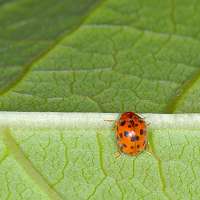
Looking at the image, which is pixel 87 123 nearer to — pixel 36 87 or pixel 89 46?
pixel 36 87

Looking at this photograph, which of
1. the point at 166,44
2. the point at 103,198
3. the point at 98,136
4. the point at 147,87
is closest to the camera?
the point at 103,198

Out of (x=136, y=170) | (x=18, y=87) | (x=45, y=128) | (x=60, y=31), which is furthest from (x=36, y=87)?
(x=136, y=170)

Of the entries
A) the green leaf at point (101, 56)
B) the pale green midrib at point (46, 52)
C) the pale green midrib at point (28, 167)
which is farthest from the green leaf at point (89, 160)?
the pale green midrib at point (46, 52)

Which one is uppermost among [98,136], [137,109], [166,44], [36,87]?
[166,44]

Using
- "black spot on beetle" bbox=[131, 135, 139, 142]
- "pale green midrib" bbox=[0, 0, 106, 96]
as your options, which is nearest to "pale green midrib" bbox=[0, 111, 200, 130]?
"black spot on beetle" bbox=[131, 135, 139, 142]

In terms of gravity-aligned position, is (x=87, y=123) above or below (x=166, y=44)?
below

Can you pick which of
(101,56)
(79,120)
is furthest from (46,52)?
(79,120)

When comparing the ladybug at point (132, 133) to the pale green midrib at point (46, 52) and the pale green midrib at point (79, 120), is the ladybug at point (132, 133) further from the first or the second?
the pale green midrib at point (46, 52)

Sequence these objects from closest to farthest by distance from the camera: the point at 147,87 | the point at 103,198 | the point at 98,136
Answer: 1. the point at 103,198
2. the point at 98,136
3. the point at 147,87
